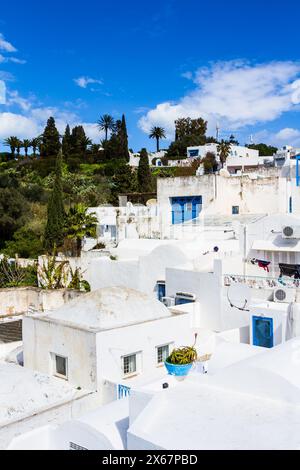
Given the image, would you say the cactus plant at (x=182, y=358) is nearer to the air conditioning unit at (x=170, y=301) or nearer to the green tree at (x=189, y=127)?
the air conditioning unit at (x=170, y=301)

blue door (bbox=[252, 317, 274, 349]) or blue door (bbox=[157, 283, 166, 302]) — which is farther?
blue door (bbox=[157, 283, 166, 302])

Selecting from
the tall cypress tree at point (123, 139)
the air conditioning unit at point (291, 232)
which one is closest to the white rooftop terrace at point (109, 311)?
the air conditioning unit at point (291, 232)

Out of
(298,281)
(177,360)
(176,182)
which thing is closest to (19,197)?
(176,182)

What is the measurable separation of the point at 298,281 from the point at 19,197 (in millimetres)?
29546

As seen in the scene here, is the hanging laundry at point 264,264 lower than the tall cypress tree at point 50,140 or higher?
lower

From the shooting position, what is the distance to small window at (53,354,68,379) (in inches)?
580

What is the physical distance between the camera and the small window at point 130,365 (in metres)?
14.6

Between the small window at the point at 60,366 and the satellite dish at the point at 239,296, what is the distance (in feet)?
22.0

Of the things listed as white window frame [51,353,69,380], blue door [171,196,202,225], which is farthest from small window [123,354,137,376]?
blue door [171,196,202,225]

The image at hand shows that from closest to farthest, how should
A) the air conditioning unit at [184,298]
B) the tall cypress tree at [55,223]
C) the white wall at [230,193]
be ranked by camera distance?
the air conditioning unit at [184,298] < the white wall at [230,193] < the tall cypress tree at [55,223]

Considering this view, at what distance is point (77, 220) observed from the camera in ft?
106

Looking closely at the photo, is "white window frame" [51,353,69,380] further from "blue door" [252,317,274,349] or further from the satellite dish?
the satellite dish

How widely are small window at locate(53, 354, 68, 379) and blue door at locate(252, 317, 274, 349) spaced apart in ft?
21.3
